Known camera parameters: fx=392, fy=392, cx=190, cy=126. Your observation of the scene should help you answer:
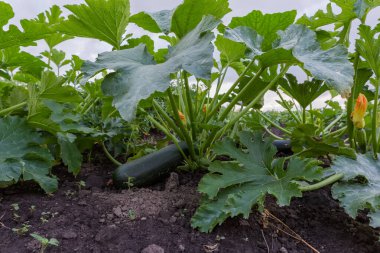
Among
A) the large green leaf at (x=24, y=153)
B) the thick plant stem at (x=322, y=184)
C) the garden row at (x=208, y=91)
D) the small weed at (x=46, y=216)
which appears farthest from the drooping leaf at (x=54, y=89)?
the thick plant stem at (x=322, y=184)

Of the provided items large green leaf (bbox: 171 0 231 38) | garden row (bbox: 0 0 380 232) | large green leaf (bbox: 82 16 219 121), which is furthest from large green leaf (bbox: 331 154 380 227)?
large green leaf (bbox: 171 0 231 38)

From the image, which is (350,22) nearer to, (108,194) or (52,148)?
(108,194)

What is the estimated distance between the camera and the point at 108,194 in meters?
1.90

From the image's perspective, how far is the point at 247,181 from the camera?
1636mm

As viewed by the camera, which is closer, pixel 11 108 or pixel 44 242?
pixel 44 242

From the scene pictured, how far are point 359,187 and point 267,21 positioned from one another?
841 mm

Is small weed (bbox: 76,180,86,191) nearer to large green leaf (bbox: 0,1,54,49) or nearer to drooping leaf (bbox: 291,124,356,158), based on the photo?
large green leaf (bbox: 0,1,54,49)

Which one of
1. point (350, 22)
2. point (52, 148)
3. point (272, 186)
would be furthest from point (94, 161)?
point (350, 22)

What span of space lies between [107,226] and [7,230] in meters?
0.38

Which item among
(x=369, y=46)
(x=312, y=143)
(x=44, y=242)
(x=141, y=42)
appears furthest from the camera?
(x=141, y=42)

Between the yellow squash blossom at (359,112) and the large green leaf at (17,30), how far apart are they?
4.82 ft

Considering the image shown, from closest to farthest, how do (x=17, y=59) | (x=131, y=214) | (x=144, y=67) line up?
1. (x=144, y=67)
2. (x=131, y=214)
3. (x=17, y=59)

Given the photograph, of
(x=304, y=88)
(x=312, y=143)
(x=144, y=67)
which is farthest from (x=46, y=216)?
(x=304, y=88)

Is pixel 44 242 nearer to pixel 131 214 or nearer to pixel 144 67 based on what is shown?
pixel 131 214
